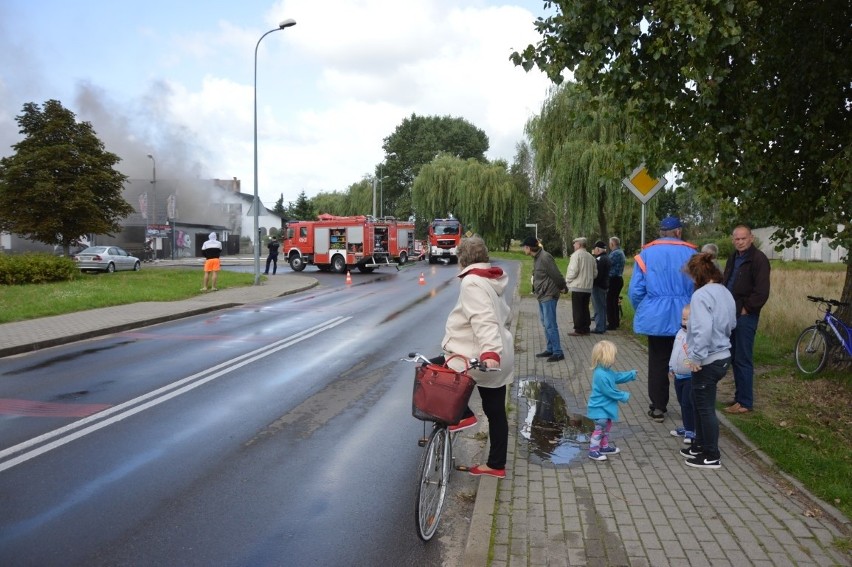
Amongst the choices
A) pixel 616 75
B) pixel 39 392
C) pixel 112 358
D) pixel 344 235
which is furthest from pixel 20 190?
pixel 616 75

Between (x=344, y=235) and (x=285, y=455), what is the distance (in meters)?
28.5

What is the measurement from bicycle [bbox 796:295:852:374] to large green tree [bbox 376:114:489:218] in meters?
71.1

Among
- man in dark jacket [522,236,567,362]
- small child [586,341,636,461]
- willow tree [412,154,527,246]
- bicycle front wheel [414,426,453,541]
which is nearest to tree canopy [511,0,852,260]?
man in dark jacket [522,236,567,362]

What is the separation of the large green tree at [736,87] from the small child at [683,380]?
2.39 metres

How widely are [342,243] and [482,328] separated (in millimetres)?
30018

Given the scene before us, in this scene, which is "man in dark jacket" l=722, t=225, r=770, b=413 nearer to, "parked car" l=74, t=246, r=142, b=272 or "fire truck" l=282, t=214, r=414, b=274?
"fire truck" l=282, t=214, r=414, b=274

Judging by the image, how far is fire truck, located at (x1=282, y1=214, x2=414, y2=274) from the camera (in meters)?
33.6

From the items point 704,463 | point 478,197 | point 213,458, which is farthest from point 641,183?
point 478,197

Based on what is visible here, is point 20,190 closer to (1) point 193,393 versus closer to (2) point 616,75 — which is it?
(1) point 193,393

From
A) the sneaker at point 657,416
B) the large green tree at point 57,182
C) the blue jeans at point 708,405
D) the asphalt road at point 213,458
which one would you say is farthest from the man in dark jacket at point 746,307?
the large green tree at point 57,182

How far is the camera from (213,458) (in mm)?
5512

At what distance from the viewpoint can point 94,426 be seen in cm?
635

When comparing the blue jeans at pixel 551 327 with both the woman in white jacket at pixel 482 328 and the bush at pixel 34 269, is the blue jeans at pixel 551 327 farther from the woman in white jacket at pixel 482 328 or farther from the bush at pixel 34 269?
the bush at pixel 34 269

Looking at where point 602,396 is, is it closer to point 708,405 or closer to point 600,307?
point 708,405
